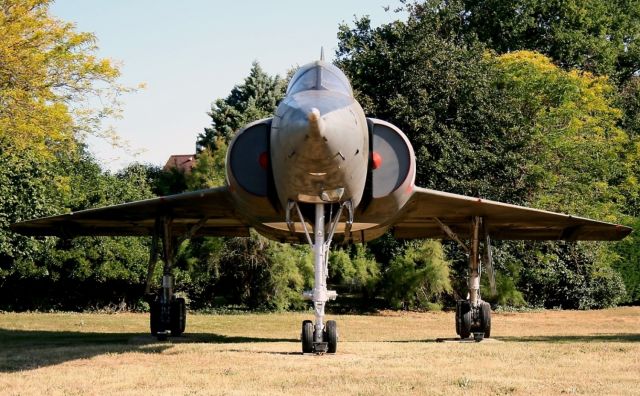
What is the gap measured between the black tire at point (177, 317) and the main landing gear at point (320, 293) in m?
4.92

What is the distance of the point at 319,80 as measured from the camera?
1238 cm

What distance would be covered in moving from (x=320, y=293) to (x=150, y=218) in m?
6.44

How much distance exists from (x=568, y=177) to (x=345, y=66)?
1010 cm

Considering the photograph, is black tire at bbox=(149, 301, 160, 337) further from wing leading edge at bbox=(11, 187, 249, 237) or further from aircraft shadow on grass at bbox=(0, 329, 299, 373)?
wing leading edge at bbox=(11, 187, 249, 237)

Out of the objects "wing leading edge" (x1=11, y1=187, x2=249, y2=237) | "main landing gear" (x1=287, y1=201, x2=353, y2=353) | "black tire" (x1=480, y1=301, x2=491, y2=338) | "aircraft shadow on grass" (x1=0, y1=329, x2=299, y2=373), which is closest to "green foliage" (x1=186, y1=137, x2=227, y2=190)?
"wing leading edge" (x1=11, y1=187, x2=249, y2=237)

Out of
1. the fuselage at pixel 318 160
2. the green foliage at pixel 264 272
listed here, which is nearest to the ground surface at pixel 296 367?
the fuselage at pixel 318 160

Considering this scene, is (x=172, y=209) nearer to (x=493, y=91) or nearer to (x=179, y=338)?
(x=179, y=338)

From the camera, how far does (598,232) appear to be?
18.7 metres

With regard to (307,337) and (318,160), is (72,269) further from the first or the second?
(318,160)

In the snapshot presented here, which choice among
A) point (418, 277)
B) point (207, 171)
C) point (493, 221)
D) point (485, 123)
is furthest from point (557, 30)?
point (493, 221)

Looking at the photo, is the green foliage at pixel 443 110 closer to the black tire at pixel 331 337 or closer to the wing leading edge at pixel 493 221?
the wing leading edge at pixel 493 221

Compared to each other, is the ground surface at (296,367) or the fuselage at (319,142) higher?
the fuselage at (319,142)

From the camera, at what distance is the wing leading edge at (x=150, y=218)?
1584 cm

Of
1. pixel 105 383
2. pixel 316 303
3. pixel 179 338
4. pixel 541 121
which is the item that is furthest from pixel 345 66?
pixel 105 383
